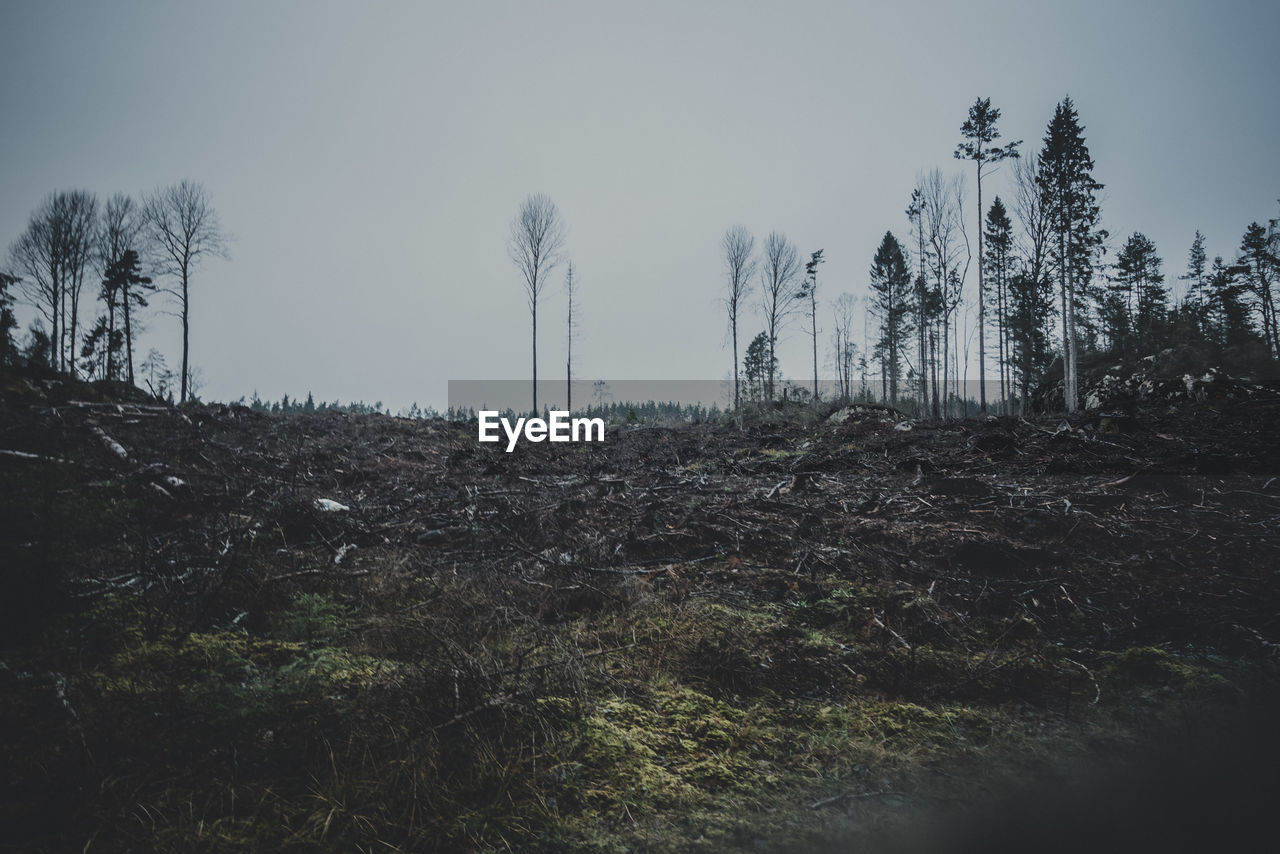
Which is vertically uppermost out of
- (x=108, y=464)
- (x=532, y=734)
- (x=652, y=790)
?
(x=108, y=464)

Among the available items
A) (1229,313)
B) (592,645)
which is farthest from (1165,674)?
(1229,313)

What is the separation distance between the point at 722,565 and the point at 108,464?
7.78 m

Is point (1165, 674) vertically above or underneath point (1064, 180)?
underneath

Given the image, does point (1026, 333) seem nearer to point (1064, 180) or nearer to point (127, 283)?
point (1064, 180)

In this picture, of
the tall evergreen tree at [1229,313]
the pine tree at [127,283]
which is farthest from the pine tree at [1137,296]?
the pine tree at [127,283]

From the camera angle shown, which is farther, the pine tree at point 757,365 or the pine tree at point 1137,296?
the pine tree at point 757,365

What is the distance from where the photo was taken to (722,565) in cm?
468

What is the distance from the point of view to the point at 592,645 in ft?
10.9

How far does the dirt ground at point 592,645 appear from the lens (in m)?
2.02

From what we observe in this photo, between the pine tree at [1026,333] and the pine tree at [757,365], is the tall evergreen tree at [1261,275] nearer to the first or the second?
the pine tree at [1026,333]

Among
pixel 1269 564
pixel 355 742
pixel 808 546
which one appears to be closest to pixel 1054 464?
pixel 1269 564

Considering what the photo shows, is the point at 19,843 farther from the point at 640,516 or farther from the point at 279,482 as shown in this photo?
the point at 279,482

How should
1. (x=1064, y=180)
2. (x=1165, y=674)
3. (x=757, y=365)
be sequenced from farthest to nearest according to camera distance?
(x=757, y=365) < (x=1064, y=180) < (x=1165, y=674)

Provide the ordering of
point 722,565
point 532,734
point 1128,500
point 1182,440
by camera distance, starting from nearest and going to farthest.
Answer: point 532,734
point 722,565
point 1128,500
point 1182,440
